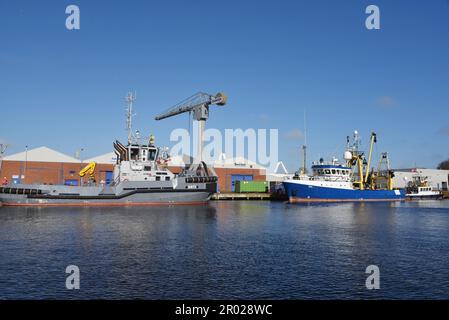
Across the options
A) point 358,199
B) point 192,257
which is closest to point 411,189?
point 358,199

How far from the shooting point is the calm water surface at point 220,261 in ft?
48.3

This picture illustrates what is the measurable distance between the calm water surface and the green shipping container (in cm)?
6373

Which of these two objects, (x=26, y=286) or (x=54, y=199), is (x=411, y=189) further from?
(x=26, y=286)

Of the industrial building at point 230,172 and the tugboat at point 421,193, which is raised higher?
the industrial building at point 230,172

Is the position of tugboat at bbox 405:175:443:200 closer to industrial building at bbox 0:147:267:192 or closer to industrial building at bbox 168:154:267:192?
industrial building at bbox 168:154:267:192

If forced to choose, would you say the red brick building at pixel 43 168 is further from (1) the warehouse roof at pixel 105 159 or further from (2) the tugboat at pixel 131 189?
(2) the tugboat at pixel 131 189

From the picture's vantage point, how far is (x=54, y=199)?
2231 inches

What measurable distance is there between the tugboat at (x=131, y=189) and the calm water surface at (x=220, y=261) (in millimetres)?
24528

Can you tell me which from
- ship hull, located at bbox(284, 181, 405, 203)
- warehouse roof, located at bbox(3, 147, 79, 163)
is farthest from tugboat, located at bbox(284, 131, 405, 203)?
warehouse roof, located at bbox(3, 147, 79, 163)

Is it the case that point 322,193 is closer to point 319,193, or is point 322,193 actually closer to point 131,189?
point 319,193

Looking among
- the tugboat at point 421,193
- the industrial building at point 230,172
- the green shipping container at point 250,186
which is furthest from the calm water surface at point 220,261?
the tugboat at point 421,193

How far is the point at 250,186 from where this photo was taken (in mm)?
Result: 97500

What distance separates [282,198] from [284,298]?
80.5m

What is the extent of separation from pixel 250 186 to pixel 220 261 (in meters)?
78.2
